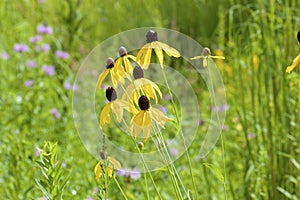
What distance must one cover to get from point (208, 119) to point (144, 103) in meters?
1.69

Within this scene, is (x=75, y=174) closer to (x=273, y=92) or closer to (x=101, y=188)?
(x=273, y=92)

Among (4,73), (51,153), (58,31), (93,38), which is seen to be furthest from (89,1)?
(51,153)

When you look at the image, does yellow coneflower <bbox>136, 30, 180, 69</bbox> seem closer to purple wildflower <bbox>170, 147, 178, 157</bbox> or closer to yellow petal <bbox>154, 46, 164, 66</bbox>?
yellow petal <bbox>154, 46, 164, 66</bbox>

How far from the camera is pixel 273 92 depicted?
2.18 metres

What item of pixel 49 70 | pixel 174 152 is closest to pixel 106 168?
pixel 174 152

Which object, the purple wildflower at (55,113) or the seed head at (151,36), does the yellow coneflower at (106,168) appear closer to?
the seed head at (151,36)

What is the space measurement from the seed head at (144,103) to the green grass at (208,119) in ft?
0.63

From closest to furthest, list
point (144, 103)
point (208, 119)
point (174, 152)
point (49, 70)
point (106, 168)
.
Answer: point (144, 103) < point (106, 168) < point (174, 152) < point (208, 119) < point (49, 70)

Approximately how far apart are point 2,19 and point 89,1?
1364mm

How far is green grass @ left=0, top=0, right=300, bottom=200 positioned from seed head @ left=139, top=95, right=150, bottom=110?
0.19 meters

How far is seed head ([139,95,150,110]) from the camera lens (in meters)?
1.13

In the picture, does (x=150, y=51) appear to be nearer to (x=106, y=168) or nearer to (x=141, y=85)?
(x=141, y=85)

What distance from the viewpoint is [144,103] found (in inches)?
44.7

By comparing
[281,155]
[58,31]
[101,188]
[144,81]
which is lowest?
[281,155]
